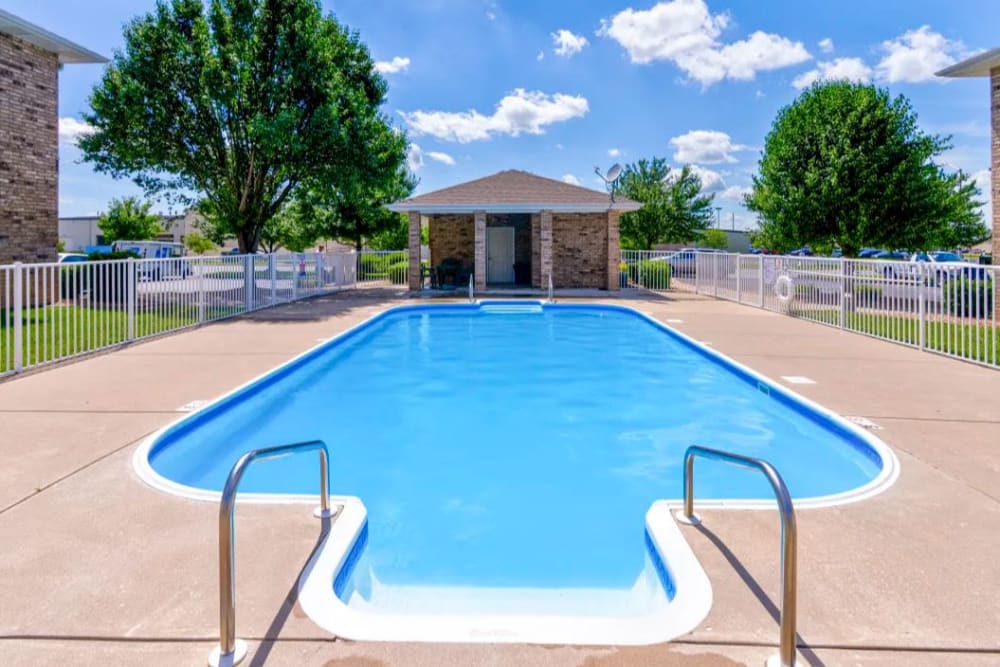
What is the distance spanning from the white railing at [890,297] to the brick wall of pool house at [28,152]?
1694cm

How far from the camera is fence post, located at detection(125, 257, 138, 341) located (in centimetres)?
966

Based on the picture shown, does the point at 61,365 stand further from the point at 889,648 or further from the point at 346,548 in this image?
the point at 889,648

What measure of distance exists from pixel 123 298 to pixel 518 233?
15362 millimetres

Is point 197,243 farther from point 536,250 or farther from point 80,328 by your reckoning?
point 80,328

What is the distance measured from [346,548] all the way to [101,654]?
Result: 42.0 inches

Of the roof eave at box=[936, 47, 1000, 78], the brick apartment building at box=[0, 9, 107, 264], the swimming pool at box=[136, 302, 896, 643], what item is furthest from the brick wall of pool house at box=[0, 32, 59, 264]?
the roof eave at box=[936, 47, 1000, 78]

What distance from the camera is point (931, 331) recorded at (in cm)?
997

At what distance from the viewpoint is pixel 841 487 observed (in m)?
4.79

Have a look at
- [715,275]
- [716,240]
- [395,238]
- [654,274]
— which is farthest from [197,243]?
[716,240]

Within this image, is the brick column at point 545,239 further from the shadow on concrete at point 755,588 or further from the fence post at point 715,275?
the shadow on concrete at point 755,588

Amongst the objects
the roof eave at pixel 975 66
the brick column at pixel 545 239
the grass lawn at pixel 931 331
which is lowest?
the grass lawn at pixel 931 331

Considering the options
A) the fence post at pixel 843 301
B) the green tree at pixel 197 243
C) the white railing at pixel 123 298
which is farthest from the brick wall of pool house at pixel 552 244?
the green tree at pixel 197 243

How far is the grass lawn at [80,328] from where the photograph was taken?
7997mm

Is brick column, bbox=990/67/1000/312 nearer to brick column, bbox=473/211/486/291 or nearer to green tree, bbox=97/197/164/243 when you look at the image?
brick column, bbox=473/211/486/291
